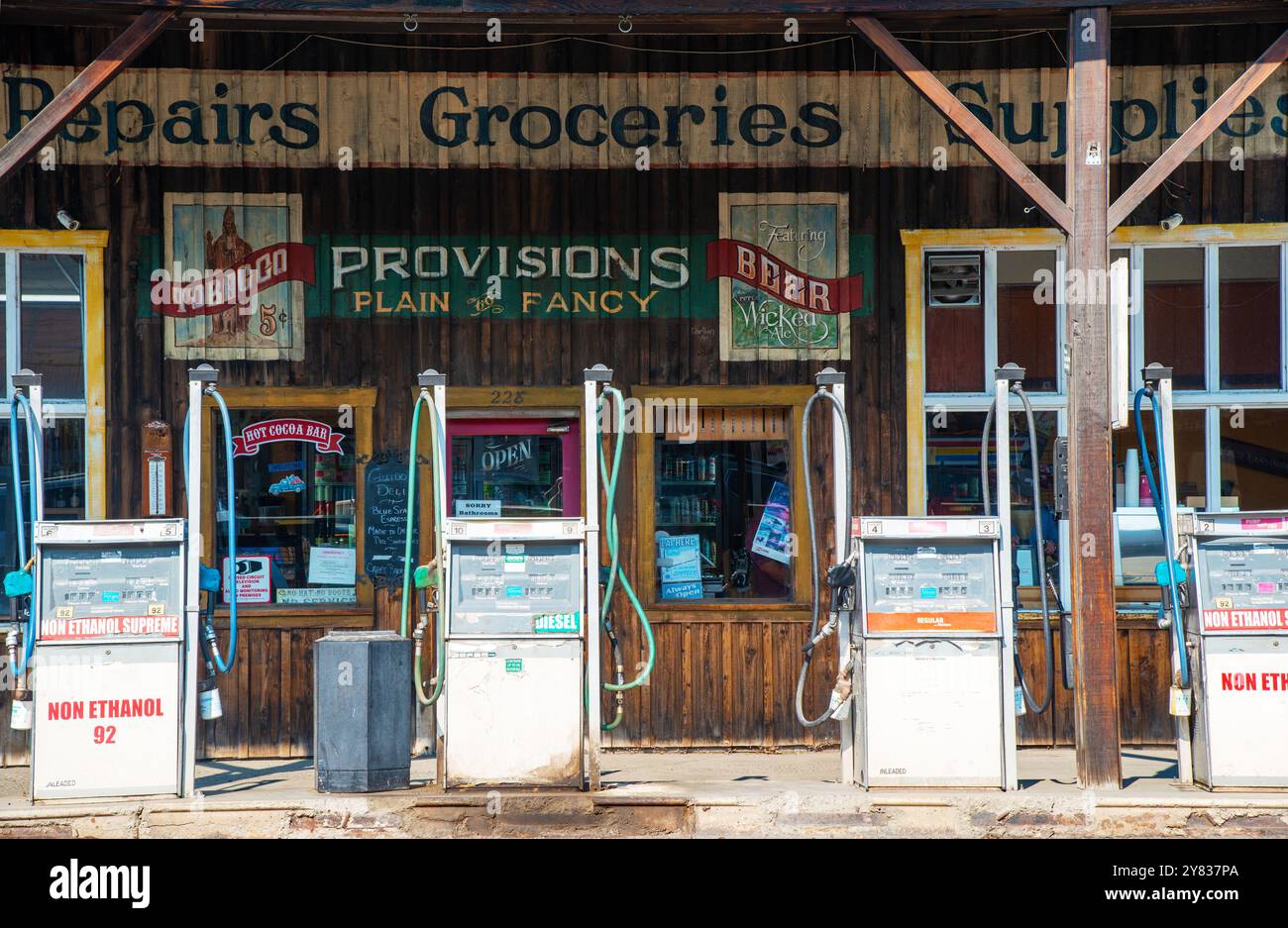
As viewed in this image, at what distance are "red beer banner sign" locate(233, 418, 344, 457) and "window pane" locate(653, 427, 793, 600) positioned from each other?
248 cm

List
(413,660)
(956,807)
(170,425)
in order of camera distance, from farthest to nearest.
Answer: (170,425), (413,660), (956,807)

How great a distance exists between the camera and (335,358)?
9477 mm

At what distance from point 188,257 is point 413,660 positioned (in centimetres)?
342

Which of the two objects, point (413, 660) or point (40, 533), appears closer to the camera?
point (40, 533)

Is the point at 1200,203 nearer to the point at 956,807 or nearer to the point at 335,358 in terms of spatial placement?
the point at 956,807

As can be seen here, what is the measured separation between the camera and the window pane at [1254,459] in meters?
9.52

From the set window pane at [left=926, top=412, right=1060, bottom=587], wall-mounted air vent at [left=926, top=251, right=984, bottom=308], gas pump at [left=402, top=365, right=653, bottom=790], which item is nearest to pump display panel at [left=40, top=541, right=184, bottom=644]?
gas pump at [left=402, top=365, right=653, bottom=790]

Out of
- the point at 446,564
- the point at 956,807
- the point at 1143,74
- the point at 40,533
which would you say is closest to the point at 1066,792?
the point at 956,807

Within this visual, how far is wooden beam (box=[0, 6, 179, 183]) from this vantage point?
24.1 feet

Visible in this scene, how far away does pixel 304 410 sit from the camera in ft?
31.1

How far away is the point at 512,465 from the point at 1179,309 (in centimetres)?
503

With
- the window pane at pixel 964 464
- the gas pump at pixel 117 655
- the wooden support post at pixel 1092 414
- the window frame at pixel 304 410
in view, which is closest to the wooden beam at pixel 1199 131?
the wooden support post at pixel 1092 414

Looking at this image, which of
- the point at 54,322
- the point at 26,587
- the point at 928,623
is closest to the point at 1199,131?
the point at 928,623

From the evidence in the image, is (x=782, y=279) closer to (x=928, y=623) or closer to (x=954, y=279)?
(x=954, y=279)
